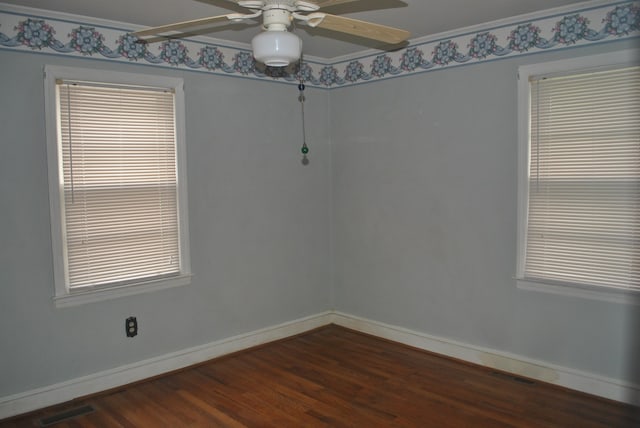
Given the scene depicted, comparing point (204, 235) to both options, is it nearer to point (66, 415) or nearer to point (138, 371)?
point (138, 371)

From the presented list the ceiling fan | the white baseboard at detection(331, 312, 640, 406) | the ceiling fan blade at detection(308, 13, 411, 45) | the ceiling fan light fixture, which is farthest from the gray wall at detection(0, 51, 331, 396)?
the ceiling fan blade at detection(308, 13, 411, 45)

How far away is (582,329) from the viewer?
10.7ft

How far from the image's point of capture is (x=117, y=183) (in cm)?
343

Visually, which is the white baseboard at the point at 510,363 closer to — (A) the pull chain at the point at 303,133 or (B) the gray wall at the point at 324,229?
(B) the gray wall at the point at 324,229

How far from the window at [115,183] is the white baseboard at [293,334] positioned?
0.55 meters

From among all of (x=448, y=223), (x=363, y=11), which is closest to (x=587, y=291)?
(x=448, y=223)

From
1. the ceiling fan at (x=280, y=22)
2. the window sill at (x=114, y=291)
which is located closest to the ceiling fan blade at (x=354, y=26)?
the ceiling fan at (x=280, y=22)

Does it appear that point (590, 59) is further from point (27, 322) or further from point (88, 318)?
point (27, 322)

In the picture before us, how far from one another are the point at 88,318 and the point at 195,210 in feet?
3.38

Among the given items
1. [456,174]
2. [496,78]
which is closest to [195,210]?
[456,174]

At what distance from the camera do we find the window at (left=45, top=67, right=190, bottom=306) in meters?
3.21

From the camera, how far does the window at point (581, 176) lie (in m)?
3.04

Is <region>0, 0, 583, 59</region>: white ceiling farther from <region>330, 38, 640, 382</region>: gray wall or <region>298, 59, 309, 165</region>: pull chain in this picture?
<region>298, 59, 309, 165</region>: pull chain

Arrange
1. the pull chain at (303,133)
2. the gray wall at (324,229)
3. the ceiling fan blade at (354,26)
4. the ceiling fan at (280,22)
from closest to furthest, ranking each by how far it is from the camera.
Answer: the ceiling fan at (280,22), the ceiling fan blade at (354,26), the gray wall at (324,229), the pull chain at (303,133)
